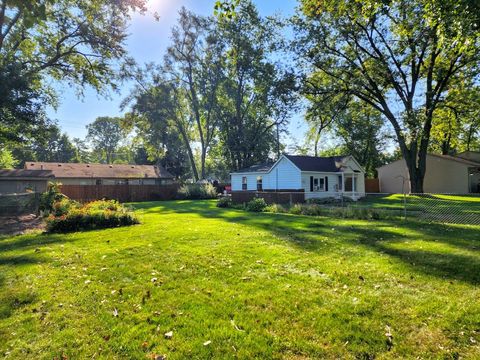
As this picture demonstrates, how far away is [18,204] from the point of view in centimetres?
1633

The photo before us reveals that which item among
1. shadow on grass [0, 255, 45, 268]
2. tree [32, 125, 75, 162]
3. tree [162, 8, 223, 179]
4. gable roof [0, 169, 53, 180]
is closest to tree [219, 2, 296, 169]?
tree [162, 8, 223, 179]

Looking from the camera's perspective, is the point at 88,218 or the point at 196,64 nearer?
the point at 88,218

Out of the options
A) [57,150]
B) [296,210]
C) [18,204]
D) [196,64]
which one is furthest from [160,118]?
[57,150]

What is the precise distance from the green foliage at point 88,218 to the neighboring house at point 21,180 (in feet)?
60.6

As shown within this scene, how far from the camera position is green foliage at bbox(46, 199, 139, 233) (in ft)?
34.5

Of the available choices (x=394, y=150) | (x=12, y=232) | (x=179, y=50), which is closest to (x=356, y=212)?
(x=12, y=232)

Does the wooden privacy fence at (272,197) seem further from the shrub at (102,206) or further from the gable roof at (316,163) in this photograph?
the shrub at (102,206)

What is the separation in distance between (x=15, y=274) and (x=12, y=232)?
7144 millimetres

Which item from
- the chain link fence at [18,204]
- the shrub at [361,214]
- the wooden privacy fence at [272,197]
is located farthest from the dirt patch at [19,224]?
the shrub at [361,214]

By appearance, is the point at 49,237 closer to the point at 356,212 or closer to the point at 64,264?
the point at 64,264

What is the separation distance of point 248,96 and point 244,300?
127 feet

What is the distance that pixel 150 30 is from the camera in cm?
1991

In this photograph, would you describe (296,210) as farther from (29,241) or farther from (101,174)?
(101,174)

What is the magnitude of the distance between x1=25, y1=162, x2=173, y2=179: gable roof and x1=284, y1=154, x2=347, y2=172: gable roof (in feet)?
74.0
